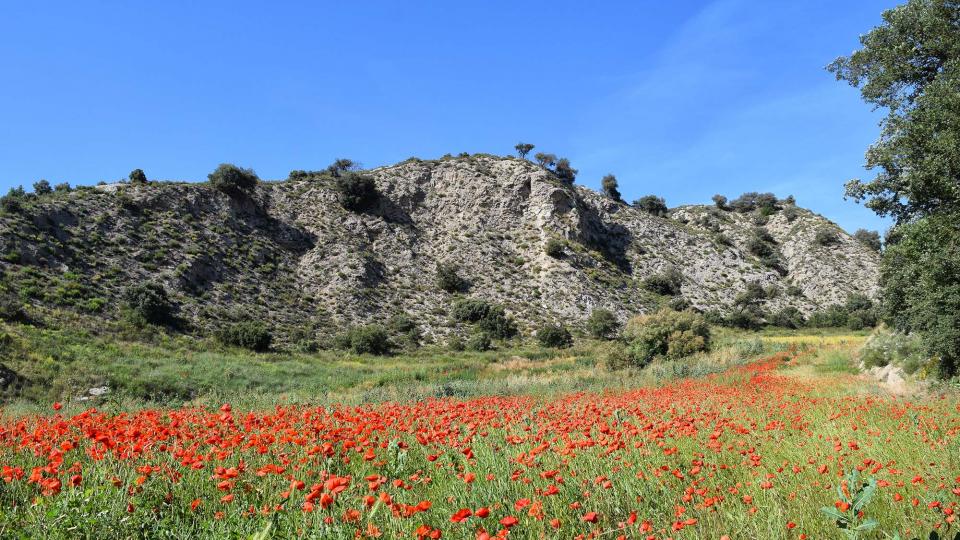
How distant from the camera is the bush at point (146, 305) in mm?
33609

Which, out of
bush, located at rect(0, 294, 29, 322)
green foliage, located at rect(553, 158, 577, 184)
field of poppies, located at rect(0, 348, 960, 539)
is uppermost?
green foliage, located at rect(553, 158, 577, 184)

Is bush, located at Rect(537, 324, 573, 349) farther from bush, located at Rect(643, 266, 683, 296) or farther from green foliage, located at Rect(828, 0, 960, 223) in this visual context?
green foliage, located at Rect(828, 0, 960, 223)

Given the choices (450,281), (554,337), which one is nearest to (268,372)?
(554,337)

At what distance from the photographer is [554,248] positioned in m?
56.2

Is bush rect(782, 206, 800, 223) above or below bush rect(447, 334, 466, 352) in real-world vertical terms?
above

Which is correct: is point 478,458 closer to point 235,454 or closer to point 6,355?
point 235,454

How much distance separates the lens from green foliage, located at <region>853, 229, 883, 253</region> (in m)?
69.9

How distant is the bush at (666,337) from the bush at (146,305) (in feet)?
105

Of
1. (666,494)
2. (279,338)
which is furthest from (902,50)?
(279,338)

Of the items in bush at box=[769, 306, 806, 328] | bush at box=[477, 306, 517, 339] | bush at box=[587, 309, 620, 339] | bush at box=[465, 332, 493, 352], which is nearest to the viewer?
bush at box=[465, 332, 493, 352]

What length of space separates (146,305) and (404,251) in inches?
1022

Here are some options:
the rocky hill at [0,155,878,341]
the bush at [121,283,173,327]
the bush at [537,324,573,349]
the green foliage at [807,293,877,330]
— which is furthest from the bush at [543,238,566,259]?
the bush at [121,283,173,327]

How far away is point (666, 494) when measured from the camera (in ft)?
14.3

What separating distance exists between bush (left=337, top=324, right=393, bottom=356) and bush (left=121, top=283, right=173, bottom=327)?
40.2 ft
